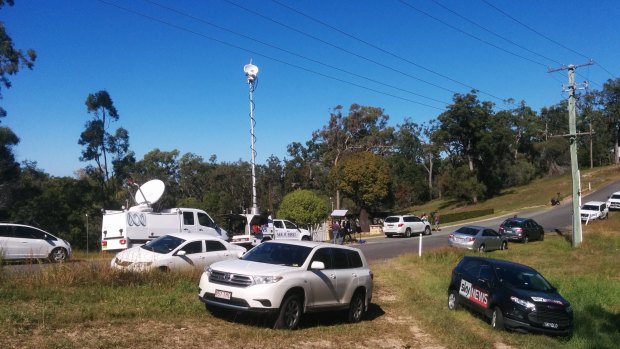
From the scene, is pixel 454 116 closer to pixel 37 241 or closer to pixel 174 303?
pixel 37 241

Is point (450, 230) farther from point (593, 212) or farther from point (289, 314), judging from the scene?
point (289, 314)

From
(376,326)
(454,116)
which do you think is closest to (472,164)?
(454,116)

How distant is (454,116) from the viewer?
3408 inches

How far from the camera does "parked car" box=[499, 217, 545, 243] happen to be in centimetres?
3678

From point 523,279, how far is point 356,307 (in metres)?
4.52

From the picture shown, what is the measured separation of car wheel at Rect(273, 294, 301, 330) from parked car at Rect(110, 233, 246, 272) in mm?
4531

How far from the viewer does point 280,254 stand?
1096cm

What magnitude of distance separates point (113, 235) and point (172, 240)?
8.31 m

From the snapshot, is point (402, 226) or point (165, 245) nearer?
point (165, 245)

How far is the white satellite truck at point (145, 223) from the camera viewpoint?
22.2 meters

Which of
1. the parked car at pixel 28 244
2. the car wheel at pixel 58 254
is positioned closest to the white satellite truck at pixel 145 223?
the parked car at pixel 28 244

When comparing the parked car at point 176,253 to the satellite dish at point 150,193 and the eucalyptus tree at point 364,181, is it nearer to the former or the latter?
the satellite dish at point 150,193

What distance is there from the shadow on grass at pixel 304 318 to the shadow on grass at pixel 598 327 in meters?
4.85

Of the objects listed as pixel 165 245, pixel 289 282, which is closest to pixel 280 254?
pixel 289 282
